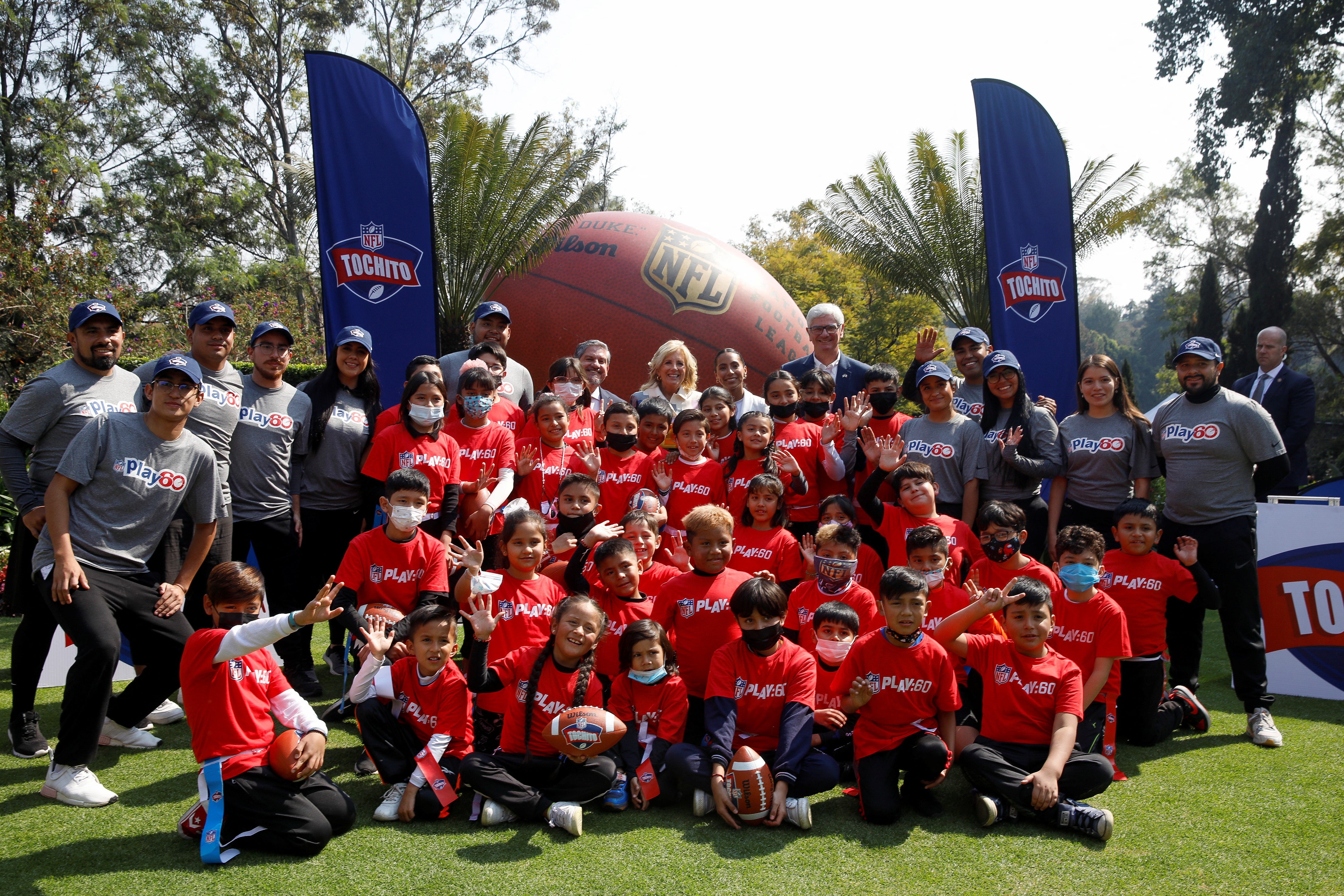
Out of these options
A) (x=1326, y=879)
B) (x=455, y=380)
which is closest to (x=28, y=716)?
(x=455, y=380)

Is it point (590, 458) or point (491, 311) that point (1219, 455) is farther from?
point (491, 311)

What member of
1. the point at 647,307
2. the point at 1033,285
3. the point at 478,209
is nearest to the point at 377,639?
the point at 647,307

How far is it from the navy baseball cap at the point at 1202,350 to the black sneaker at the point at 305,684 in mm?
5970

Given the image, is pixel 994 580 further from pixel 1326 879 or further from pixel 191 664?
pixel 191 664

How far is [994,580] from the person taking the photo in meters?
5.45

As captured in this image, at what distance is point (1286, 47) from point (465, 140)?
2636cm

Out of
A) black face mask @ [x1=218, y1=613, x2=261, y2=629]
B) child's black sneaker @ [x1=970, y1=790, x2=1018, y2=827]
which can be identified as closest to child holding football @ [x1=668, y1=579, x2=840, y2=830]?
child's black sneaker @ [x1=970, y1=790, x2=1018, y2=827]

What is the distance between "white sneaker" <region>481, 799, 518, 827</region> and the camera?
4184 millimetres

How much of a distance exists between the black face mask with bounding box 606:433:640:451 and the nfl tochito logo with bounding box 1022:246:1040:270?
204 inches

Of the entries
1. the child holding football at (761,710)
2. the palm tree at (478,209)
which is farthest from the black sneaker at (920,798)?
the palm tree at (478,209)

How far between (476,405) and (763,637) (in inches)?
112

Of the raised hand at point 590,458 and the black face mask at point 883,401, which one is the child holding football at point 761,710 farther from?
the black face mask at point 883,401

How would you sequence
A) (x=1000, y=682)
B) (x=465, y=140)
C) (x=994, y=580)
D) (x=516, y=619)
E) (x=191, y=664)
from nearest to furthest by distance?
(x=191, y=664) → (x=1000, y=682) → (x=516, y=619) → (x=994, y=580) → (x=465, y=140)

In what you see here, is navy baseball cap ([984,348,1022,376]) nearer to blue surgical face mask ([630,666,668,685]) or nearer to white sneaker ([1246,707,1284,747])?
white sneaker ([1246,707,1284,747])
